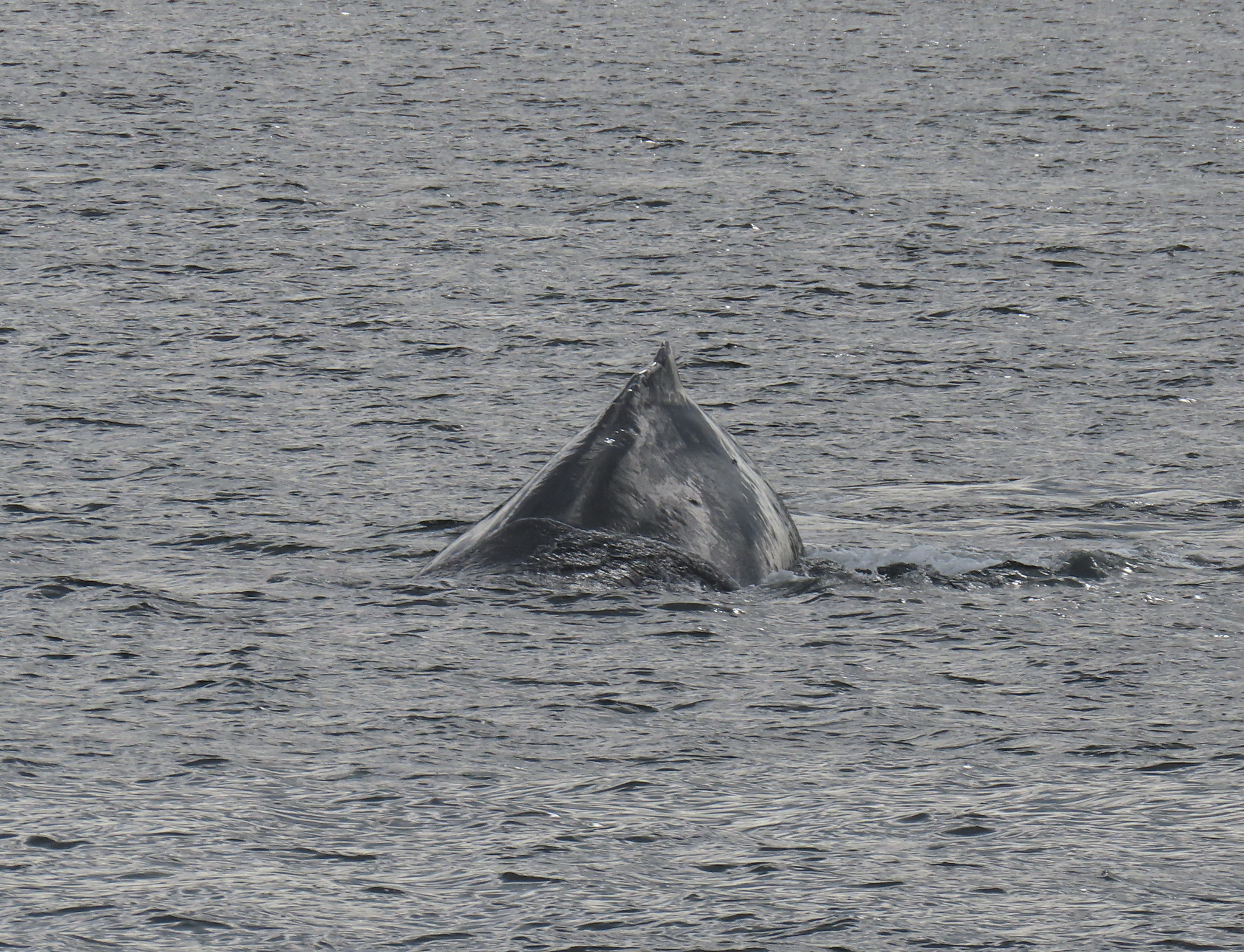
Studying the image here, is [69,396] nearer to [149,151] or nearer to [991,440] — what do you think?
[991,440]

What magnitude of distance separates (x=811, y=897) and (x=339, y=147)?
12308 mm

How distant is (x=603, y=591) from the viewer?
6965mm

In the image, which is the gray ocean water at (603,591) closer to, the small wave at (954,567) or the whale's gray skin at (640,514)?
the small wave at (954,567)

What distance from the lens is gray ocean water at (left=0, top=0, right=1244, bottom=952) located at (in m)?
4.73

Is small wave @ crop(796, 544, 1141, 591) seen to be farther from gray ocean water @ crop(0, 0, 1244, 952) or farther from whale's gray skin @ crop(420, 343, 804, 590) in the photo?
whale's gray skin @ crop(420, 343, 804, 590)

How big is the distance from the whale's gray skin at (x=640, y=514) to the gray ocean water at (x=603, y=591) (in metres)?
0.18

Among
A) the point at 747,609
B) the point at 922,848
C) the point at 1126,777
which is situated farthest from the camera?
the point at 747,609

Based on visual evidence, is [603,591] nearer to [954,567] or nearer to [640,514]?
[640,514]

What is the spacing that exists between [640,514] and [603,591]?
13.6 inches

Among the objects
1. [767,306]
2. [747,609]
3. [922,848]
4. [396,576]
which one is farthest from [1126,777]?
[767,306]

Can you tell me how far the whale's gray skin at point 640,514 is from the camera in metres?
7.12

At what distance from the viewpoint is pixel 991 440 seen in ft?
30.4

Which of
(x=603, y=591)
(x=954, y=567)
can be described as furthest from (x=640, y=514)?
(x=954, y=567)

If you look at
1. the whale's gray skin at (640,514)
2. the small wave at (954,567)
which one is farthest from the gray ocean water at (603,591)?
the whale's gray skin at (640,514)
